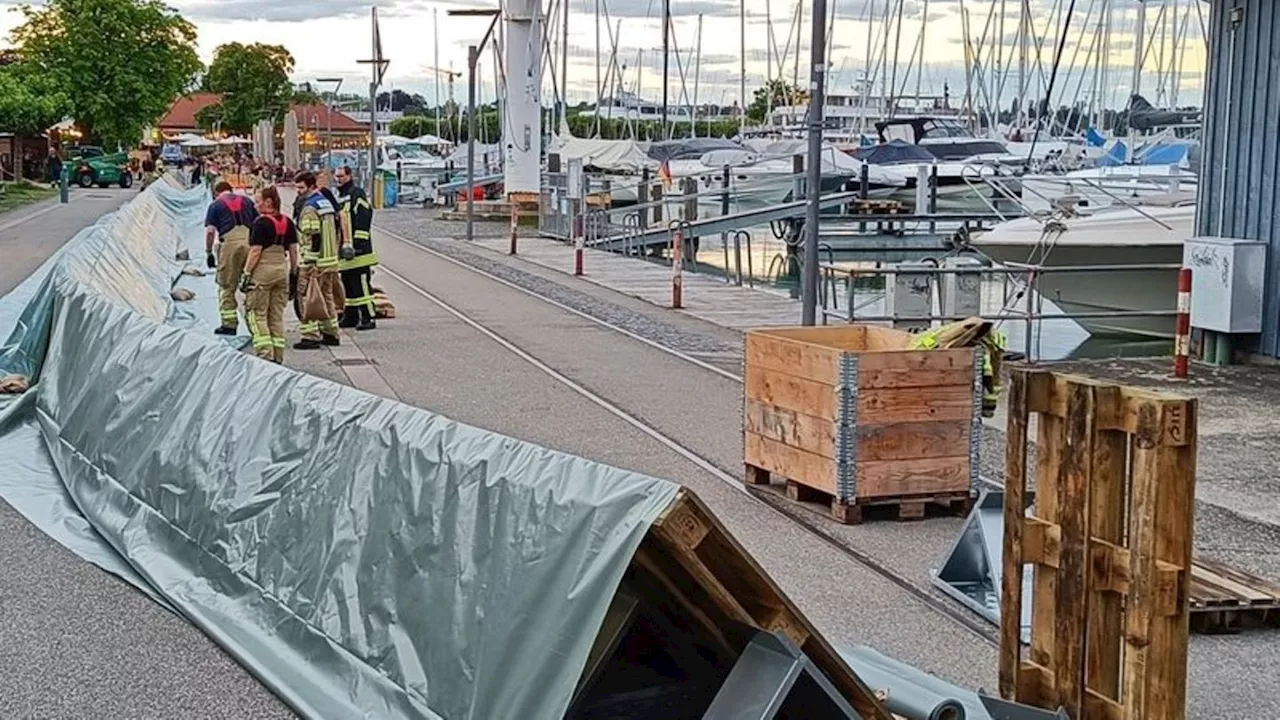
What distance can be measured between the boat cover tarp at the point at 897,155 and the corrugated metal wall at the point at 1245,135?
31.9m

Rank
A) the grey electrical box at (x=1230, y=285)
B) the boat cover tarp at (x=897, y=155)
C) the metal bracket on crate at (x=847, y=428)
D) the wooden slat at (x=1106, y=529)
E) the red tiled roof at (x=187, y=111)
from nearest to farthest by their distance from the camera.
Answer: the wooden slat at (x=1106, y=529), the metal bracket on crate at (x=847, y=428), the grey electrical box at (x=1230, y=285), the boat cover tarp at (x=897, y=155), the red tiled roof at (x=187, y=111)

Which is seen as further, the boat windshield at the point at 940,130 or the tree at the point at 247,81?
the tree at the point at 247,81

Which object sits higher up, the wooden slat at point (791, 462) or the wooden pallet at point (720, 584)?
the wooden pallet at point (720, 584)

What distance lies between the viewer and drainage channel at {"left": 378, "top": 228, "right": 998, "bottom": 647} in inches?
310

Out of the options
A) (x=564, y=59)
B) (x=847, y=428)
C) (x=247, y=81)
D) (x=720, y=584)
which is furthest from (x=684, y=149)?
(x=247, y=81)

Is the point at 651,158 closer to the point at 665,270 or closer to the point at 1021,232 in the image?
the point at 665,270

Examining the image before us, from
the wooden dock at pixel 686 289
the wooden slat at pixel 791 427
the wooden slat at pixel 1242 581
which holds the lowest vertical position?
the wooden dock at pixel 686 289

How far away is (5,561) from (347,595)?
3186 mm

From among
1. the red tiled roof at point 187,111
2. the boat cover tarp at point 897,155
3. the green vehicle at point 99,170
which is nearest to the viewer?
the boat cover tarp at point 897,155

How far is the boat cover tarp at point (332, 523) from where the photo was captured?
5.26 metres

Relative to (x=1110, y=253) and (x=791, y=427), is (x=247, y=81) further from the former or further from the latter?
(x=791, y=427)

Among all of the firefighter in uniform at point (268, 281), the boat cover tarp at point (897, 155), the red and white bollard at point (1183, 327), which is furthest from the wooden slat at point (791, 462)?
the boat cover tarp at point (897, 155)

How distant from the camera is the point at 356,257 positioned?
19078 millimetres

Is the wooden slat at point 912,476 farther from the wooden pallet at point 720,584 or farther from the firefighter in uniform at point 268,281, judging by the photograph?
the firefighter in uniform at point 268,281
